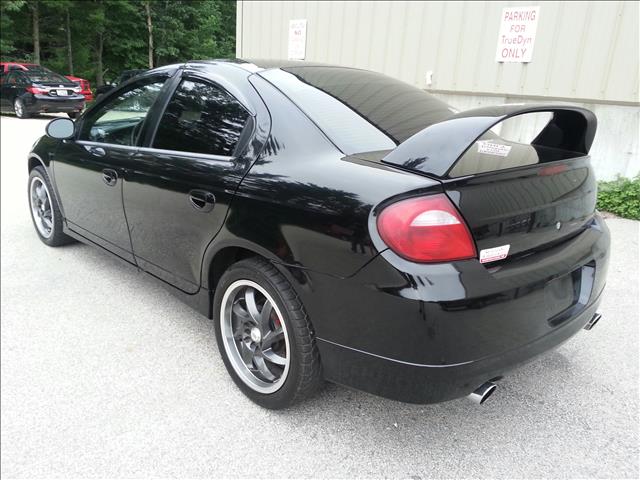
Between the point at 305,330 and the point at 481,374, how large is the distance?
27.4 inches

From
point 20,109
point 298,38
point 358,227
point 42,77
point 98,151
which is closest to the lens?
point 358,227

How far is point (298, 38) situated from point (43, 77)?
36.9 feet

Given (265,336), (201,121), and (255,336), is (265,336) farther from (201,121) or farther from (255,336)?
(201,121)

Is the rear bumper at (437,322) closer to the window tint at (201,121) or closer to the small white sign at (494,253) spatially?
the small white sign at (494,253)

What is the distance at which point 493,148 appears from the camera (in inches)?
88.4

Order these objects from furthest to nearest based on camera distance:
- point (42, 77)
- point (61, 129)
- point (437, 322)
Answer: point (42, 77)
point (61, 129)
point (437, 322)

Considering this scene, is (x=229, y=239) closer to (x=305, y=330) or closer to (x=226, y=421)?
(x=305, y=330)

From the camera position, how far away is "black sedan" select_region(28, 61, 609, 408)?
69.2 inches

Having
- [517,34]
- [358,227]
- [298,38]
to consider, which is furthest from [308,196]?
[298,38]

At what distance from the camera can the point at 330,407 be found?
7.86 feet

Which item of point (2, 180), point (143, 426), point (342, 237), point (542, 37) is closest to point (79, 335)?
point (143, 426)

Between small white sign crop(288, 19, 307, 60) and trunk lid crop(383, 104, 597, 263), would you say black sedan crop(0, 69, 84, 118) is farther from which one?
trunk lid crop(383, 104, 597, 263)

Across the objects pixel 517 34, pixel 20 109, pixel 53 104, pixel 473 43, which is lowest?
pixel 20 109

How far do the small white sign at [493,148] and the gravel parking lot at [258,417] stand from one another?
3.91 ft
